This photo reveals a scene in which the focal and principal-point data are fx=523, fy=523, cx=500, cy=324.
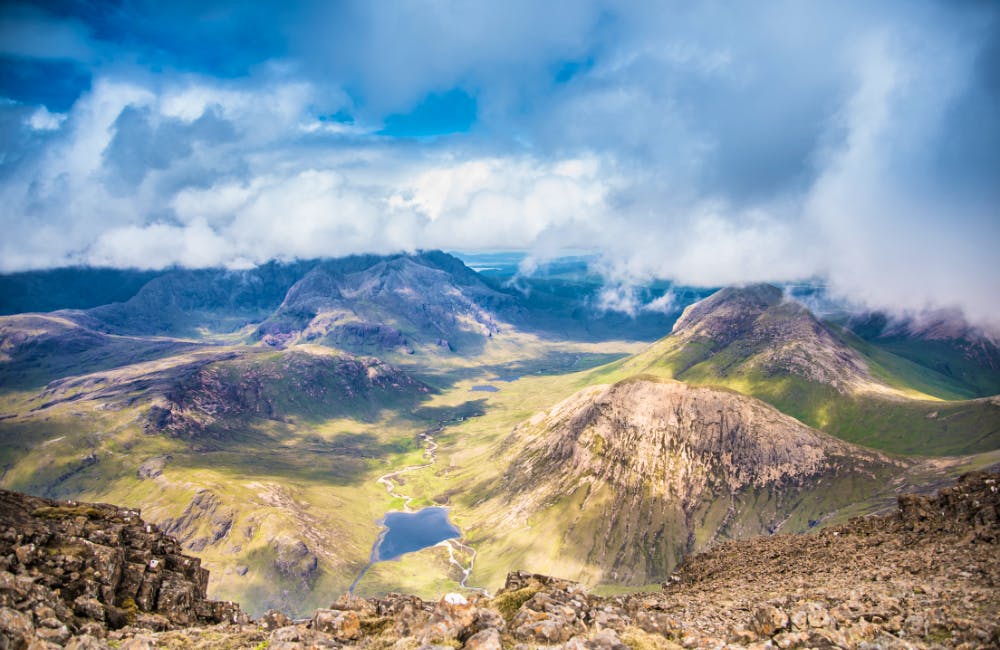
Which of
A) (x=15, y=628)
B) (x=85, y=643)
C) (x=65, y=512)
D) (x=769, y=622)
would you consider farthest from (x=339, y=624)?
(x=65, y=512)

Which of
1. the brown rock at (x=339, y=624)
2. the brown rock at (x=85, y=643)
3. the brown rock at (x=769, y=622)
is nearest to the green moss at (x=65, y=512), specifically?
the brown rock at (x=85, y=643)

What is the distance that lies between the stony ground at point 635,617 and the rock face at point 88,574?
245 millimetres

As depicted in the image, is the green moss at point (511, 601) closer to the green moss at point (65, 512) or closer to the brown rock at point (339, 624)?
the brown rock at point (339, 624)

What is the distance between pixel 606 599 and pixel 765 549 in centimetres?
4438

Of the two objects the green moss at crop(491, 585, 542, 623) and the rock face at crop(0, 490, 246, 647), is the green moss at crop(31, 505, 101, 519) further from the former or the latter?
the green moss at crop(491, 585, 542, 623)

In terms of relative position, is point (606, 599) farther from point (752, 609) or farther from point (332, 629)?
point (332, 629)

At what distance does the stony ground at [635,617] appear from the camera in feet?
108

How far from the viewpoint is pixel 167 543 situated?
2352 inches

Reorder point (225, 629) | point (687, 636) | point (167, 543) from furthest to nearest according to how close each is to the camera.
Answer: point (167, 543)
point (225, 629)
point (687, 636)

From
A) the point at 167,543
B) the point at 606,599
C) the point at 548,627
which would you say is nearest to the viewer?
the point at 548,627

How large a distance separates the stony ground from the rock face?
9.7 inches

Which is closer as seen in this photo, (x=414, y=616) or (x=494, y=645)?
(x=494, y=645)

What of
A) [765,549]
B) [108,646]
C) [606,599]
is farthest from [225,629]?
[765,549]

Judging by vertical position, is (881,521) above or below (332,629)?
below
